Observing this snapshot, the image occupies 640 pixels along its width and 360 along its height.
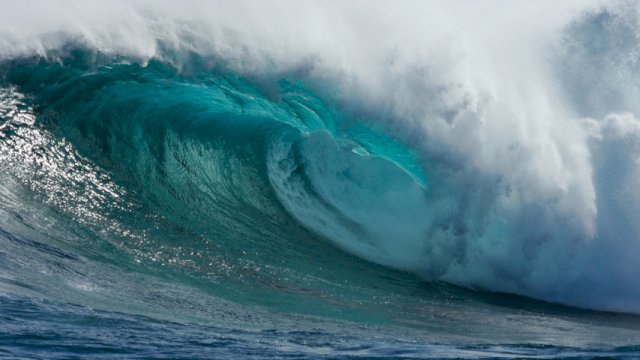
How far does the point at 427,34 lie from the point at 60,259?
21.5 feet

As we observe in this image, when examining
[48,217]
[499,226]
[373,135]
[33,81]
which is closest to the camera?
[48,217]

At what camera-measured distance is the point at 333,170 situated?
11.7m

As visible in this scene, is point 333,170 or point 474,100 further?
point 333,170

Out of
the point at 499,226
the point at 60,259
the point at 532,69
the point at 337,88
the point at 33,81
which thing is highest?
the point at 532,69

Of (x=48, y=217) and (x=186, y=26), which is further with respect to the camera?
(x=186, y=26)

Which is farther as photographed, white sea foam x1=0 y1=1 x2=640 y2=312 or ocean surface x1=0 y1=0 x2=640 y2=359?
white sea foam x1=0 y1=1 x2=640 y2=312

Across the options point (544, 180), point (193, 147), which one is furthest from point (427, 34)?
point (193, 147)

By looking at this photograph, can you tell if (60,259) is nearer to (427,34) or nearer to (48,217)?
(48,217)

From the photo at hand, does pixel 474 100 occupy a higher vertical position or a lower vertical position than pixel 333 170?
higher

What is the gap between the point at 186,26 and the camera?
1233 cm

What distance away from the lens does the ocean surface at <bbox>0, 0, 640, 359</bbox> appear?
792 centimetres

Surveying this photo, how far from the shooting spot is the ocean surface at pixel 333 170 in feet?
26.0

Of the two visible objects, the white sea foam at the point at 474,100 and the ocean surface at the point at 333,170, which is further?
the white sea foam at the point at 474,100

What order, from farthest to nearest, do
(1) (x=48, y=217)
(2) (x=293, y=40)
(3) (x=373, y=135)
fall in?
(2) (x=293, y=40) < (3) (x=373, y=135) < (1) (x=48, y=217)
